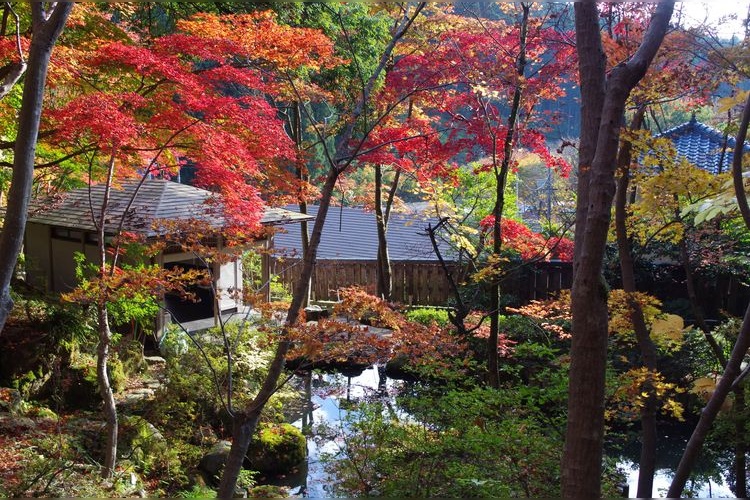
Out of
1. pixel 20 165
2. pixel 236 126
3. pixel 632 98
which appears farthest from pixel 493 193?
pixel 20 165

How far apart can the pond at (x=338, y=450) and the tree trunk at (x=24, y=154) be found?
277cm

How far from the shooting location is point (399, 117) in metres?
12.3

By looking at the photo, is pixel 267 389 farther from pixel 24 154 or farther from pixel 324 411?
pixel 324 411

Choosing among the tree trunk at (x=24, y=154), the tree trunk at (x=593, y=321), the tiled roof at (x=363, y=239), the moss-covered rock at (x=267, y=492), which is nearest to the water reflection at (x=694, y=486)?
the moss-covered rock at (x=267, y=492)

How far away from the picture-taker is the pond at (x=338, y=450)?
19.9 ft

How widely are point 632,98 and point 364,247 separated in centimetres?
1198

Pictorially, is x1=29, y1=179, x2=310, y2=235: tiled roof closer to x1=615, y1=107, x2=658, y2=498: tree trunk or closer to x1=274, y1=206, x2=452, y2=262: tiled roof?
x1=274, y1=206, x2=452, y2=262: tiled roof

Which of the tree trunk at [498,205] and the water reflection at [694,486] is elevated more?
the tree trunk at [498,205]

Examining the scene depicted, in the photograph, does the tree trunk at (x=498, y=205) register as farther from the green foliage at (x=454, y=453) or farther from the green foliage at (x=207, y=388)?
the green foliage at (x=207, y=388)

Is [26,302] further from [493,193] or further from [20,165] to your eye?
[493,193]

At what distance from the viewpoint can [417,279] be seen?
45.1 ft

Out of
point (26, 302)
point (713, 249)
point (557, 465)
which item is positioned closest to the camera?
point (557, 465)

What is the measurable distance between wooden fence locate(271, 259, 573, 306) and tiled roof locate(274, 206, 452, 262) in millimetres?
733

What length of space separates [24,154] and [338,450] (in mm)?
4511
